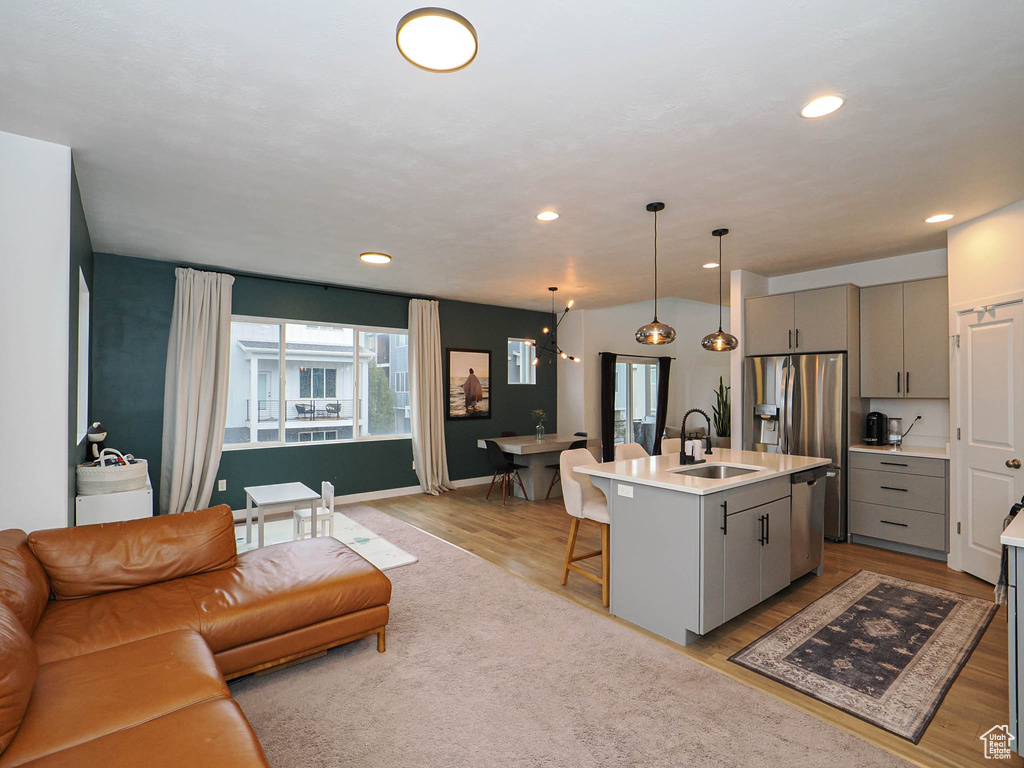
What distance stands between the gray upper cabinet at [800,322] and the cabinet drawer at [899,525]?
1.50 meters

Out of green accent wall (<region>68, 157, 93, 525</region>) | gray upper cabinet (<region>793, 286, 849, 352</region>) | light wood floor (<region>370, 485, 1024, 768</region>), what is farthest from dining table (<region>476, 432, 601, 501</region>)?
green accent wall (<region>68, 157, 93, 525</region>)

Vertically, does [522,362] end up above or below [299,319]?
below

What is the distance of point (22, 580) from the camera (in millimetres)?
2035

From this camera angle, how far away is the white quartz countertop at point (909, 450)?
14.3ft

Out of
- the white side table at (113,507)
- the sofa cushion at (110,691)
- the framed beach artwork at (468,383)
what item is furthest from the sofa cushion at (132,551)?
the framed beach artwork at (468,383)

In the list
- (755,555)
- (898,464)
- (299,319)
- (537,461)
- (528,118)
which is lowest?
(755,555)

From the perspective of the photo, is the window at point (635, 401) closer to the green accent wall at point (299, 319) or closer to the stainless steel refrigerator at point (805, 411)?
→ the green accent wall at point (299, 319)

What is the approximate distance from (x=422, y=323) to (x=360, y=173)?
3777 mm

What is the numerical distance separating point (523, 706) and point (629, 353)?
6730 millimetres

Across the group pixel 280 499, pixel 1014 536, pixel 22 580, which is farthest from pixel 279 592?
pixel 1014 536

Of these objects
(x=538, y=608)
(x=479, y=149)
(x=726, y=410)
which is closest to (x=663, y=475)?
(x=538, y=608)

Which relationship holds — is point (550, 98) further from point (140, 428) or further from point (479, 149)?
point (140, 428)

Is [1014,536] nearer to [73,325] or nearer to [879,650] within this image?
[879,650]

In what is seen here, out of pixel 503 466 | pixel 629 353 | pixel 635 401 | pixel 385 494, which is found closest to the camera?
pixel 503 466
